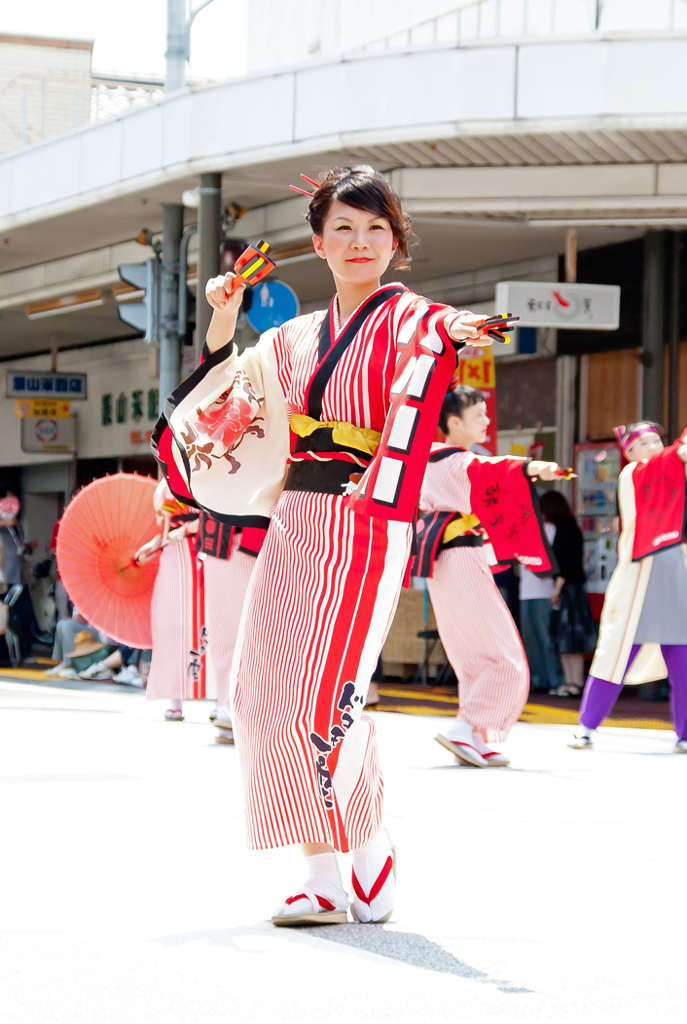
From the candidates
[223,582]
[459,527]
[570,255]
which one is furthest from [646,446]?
[570,255]

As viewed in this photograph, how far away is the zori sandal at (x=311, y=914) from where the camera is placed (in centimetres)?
321

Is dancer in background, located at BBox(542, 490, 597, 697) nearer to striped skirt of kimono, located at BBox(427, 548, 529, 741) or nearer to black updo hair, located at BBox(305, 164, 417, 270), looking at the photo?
striped skirt of kimono, located at BBox(427, 548, 529, 741)

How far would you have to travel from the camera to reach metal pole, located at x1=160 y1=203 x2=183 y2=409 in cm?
1159

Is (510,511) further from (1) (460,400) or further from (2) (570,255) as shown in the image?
(2) (570,255)

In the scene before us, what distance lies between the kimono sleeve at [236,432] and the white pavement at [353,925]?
3.28 feet

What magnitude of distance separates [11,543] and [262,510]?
34.3 feet

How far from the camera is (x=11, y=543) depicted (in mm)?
13633

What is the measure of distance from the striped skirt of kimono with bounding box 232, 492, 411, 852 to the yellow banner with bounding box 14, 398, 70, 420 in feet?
52.1

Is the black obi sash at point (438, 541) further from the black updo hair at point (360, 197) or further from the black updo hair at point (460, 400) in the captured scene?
the black updo hair at point (360, 197)

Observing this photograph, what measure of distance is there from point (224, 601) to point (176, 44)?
A: 6.09 meters

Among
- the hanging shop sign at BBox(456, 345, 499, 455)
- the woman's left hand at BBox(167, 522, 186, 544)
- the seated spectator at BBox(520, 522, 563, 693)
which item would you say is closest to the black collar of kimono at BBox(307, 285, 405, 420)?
the woman's left hand at BBox(167, 522, 186, 544)

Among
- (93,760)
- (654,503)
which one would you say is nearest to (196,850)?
(93,760)

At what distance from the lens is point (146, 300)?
38.7ft

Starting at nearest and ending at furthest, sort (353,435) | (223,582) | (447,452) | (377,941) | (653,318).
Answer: (377,941), (353,435), (447,452), (223,582), (653,318)
